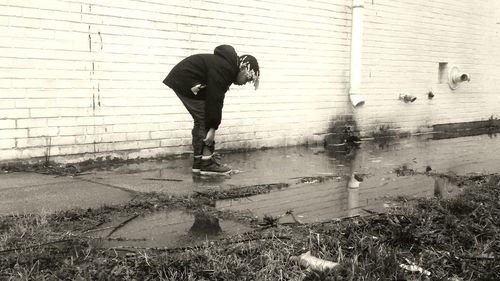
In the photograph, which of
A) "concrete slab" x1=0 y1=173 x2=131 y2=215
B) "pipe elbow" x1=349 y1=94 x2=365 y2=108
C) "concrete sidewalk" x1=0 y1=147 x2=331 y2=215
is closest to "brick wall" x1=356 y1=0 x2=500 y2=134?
"pipe elbow" x1=349 y1=94 x2=365 y2=108

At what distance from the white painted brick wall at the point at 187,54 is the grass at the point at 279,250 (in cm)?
257

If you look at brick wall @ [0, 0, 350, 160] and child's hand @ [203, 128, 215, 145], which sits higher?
brick wall @ [0, 0, 350, 160]

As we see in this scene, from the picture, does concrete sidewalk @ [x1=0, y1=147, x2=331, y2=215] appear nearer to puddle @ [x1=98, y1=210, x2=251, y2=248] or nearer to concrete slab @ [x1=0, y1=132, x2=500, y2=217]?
concrete slab @ [x1=0, y1=132, x2=500, y2=217]

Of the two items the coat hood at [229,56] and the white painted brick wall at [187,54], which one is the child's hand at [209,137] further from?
the white painted brick wall at [187,54]

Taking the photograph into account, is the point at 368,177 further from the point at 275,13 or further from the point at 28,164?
the point at 28,164

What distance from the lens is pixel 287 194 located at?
15.5ft

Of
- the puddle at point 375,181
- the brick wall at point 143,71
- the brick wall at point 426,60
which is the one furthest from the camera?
the brick wall at point 426,60

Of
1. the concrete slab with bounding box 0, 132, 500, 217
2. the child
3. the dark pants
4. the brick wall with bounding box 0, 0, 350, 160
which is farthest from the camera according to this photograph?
the brick wall with bounding box 0, 0, 350, 160

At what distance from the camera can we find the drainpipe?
8.84m

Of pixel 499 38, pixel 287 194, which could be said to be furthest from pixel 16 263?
pixel 499 38

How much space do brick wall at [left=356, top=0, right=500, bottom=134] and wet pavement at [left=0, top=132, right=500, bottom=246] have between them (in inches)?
77.5

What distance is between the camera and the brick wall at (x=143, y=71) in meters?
5.69

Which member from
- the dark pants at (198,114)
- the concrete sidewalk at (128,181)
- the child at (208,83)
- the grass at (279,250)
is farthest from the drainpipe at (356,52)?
the grass at (279,250)

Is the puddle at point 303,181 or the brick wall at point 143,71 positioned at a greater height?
the brick wall at point 143,71
